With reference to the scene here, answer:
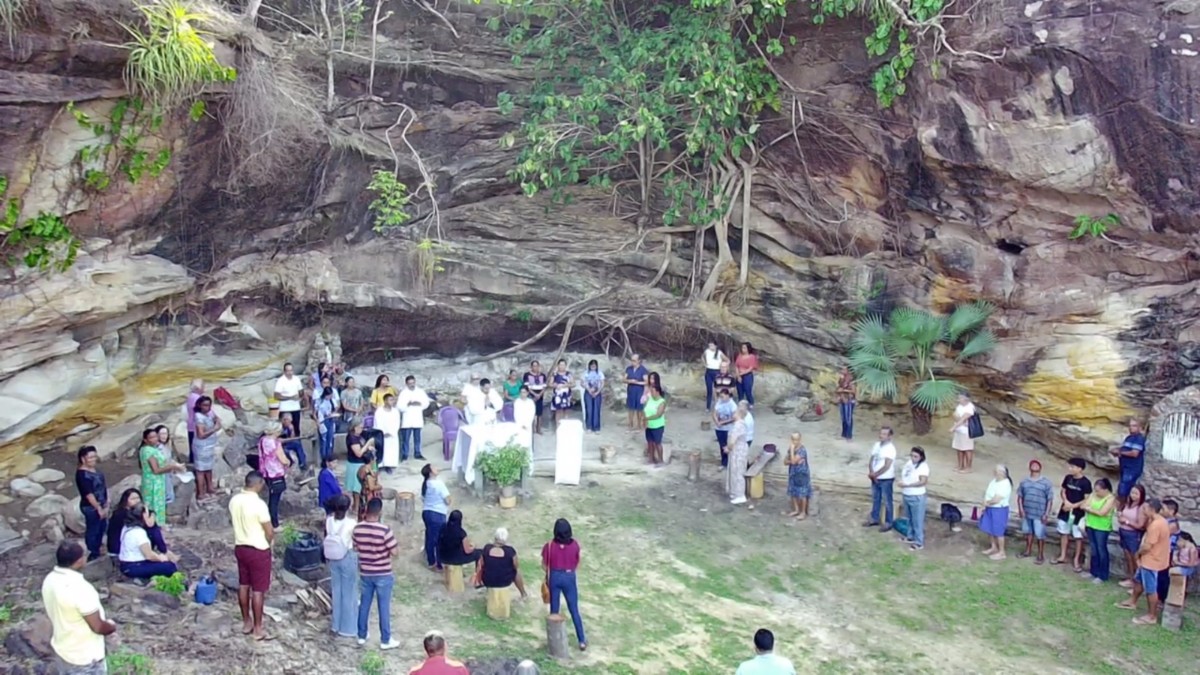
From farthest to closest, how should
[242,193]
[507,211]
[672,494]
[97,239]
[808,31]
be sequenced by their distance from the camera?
[507,211] < [808,31] < [242,193] < [672,494] < [97,239]

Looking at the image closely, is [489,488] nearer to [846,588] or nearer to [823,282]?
[846,588]

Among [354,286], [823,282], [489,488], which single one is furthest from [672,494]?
[354,286]

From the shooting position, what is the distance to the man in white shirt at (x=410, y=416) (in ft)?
43.9

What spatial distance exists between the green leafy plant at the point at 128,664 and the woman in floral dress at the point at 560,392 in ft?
25.3

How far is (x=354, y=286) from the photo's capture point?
15875mm

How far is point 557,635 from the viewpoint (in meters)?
9.05

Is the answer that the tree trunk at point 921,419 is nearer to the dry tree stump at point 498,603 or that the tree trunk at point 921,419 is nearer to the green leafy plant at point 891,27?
the green leafy plant at point 891,27

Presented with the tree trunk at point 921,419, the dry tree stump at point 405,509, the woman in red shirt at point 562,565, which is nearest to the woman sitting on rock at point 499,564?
the woman in red shirt at point 562,565

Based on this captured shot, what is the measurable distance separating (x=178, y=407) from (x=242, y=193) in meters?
2.99

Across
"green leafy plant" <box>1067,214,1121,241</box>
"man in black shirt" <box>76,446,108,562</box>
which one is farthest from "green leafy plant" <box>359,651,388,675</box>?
"green leafy plant" <box>1067,214,1121,241</box>

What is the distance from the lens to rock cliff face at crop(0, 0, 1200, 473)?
40.2 feet

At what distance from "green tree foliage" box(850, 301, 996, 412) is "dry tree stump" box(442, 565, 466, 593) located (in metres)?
7.02

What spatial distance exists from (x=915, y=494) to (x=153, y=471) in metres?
8.01

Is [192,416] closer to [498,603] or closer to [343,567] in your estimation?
[343,567]
